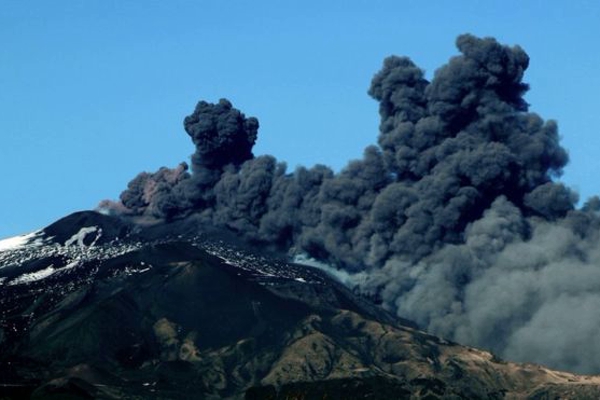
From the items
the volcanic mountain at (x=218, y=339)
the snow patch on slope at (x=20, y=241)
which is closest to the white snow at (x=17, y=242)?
the snow patch on slope at (x=20, y=241)

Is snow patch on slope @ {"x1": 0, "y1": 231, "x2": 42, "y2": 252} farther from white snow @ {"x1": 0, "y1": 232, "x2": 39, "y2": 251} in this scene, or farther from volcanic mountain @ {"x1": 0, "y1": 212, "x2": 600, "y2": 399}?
volcanic mountain @ {"x1": 0, "y1": 212, "x2": 600, "y2": 399}

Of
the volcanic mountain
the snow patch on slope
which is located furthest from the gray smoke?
the snow patch on slope

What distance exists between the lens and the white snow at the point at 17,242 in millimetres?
118287

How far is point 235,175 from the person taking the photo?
105 metres

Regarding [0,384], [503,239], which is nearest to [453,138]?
[503,239]

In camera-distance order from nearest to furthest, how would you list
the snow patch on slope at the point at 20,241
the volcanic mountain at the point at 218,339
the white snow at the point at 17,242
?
the volcanic mountain at the point at 218,339 < the snow patch on slope at the point at 20,241 < the white snow at the point at 17,242

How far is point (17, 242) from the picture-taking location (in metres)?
120

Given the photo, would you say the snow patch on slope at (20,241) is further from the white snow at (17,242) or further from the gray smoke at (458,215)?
the gray smoke at (458,215)

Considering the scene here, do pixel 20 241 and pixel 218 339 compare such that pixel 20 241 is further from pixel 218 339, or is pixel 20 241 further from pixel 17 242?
pixel 218 339

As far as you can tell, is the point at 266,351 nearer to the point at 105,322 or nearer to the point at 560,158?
the point at 105,322

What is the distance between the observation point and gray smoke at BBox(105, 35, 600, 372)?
277ft

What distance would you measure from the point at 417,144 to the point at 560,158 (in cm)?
1037

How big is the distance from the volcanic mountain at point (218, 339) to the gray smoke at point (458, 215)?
6.63ft

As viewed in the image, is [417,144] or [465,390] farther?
[417,144]
